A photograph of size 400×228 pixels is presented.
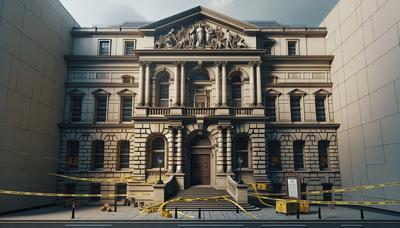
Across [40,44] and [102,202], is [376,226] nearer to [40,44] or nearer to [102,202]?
[102,202]

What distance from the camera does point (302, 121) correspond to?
3016 centimetres

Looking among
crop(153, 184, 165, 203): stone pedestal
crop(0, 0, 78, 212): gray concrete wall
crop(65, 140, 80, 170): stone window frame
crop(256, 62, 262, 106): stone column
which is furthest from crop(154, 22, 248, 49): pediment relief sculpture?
crop(153, 184, 165, 203): stone pedestal

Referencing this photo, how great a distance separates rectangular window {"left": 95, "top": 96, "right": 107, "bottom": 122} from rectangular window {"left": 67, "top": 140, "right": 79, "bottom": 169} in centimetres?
324

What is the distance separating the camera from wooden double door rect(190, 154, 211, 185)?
2805 cm

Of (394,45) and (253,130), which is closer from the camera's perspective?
(394,45)

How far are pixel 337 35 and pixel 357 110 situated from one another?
320 inches

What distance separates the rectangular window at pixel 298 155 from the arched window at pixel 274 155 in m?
1.61

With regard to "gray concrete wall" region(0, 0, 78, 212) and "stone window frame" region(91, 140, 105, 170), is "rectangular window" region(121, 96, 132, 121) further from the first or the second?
"gray concrete wall" region(0, 0, 78, 212)

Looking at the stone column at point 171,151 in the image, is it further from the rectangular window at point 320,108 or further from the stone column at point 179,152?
the rectangular window at point 320,108

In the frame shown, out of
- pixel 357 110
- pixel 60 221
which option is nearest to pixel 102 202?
pixel 60 221

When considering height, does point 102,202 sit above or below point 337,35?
below

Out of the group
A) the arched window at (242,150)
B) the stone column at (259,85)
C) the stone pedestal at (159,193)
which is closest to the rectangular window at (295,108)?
the stone column at (259,85)

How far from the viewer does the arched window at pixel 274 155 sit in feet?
96.8

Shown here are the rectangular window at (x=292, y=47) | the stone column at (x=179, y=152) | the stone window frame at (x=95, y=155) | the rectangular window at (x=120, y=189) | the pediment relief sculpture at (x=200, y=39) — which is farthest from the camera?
the rectangular window at (x=292, y=47)
